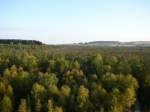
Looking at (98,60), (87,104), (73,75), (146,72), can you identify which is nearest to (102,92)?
(87,104)

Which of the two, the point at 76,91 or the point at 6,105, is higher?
the point at 76,91

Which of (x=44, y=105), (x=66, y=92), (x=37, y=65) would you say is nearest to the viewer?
(x=44, y=105)

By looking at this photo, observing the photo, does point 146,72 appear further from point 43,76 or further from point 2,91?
point 2,91

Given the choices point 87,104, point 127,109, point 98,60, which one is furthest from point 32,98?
point 98,60

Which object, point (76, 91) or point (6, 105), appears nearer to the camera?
point (6, 105)

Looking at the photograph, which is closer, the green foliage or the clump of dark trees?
the green foliage

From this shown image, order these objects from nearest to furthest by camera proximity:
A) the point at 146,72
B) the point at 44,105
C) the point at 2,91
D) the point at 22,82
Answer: the point at 44,105 < the point at 2,91 < the point at 22,82 < the point at 146,72

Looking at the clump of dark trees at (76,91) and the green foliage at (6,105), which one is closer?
the green foliage at (6,105)

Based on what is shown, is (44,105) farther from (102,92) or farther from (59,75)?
(59,75)

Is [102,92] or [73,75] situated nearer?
[102,92]
